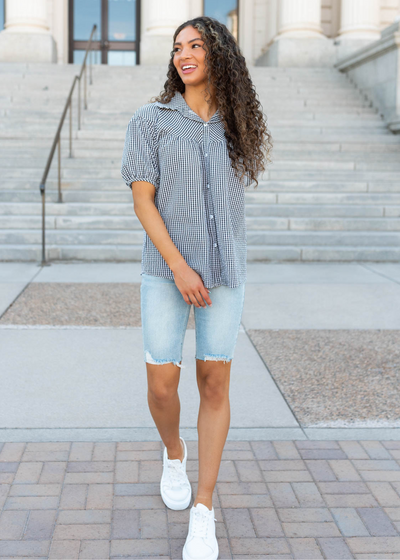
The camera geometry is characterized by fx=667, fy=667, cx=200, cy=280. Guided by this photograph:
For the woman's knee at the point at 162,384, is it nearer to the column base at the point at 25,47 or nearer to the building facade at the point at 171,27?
the building facade at the point at 171,27

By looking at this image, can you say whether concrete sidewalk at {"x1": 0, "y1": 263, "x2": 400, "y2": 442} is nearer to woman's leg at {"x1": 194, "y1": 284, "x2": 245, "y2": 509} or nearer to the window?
woman's leg at {"x1": 194, "y1": 284, "x2": 245, "y2": 509}

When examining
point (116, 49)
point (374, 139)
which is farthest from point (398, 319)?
point (116, 49)

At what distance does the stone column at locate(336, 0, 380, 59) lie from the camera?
1703cm

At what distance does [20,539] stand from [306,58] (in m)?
16.4

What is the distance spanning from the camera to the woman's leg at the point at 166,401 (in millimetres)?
2529

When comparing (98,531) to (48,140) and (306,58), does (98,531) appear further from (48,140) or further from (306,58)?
(306,58)

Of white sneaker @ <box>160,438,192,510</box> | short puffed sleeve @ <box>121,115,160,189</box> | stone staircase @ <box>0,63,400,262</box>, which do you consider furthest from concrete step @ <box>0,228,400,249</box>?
short puffed sleeve @ <box>121,115,160,189</box>

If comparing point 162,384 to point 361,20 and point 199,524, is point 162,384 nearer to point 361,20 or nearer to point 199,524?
point 199,524

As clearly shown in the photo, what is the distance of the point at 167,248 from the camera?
234 cm

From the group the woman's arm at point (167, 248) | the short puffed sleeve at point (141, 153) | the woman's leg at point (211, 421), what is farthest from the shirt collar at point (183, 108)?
the woman's leg at point (211, 421)

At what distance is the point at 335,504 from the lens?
9.18 ft

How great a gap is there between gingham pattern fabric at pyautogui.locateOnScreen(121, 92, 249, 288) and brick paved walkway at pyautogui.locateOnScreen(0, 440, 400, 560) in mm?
989

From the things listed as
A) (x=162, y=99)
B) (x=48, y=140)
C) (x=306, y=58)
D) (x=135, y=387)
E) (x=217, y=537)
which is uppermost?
(x=306, y=58)

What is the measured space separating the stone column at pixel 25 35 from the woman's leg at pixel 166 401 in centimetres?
1582
